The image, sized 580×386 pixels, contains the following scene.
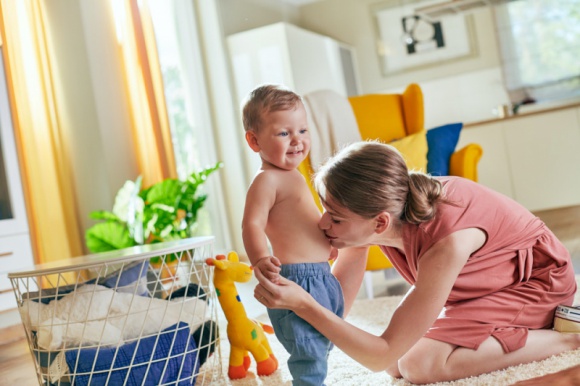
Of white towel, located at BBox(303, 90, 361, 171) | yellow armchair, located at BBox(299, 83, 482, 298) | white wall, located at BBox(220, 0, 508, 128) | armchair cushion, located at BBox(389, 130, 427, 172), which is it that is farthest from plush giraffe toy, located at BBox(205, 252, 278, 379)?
white wall, located at BBox(220, 0, 508, 128)

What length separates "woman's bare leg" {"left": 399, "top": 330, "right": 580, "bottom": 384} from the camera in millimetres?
1469

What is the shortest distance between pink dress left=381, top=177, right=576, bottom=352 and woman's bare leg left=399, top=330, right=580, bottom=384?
17 millimetres

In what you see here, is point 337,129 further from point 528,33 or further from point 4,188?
point 528,33

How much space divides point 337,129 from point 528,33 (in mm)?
3445

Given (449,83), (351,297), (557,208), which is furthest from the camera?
(449,83)

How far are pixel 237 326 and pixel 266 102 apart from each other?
0.62m

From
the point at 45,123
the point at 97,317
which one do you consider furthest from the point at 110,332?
the point at 45,123

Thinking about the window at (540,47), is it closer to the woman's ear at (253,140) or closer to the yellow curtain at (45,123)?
the yellow curtain at (45,123)

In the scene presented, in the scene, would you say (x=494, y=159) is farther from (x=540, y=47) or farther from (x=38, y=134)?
(x=38, y=134)

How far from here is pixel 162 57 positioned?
5.17 m

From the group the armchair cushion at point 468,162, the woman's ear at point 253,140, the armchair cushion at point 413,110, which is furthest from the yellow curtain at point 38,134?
the woman's ear at point 253,140

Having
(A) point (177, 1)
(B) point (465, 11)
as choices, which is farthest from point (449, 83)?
(A) point (177, 1)

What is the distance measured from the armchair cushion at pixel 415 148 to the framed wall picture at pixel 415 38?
10.6 feet

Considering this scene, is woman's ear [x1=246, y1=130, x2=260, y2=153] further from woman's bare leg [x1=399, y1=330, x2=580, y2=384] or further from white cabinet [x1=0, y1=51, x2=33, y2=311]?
white cabinet [x1=0, y1=51, x2=33, y2=311]
